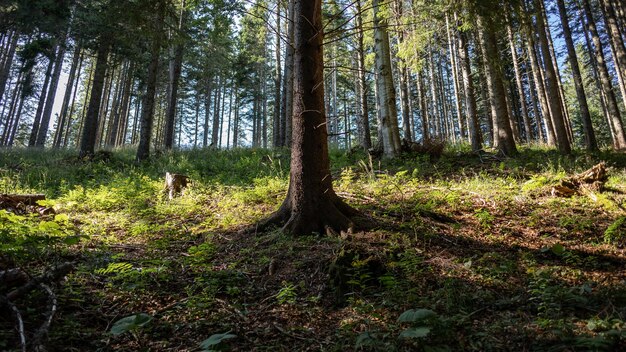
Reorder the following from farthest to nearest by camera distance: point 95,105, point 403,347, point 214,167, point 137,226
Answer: point 95,105, point 214,167, point 137,226, point 403,347

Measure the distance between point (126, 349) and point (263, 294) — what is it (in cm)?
124

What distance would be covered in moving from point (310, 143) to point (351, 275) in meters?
1.97

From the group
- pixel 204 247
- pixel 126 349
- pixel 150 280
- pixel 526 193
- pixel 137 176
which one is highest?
pixel 137 176

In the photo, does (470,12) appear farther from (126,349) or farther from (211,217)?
(126,349)

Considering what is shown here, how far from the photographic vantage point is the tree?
179 inches

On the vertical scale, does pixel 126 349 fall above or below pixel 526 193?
below

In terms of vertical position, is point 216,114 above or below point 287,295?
above

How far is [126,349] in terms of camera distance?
2.29 meters

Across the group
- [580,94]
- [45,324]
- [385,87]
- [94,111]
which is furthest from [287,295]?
[580,94]

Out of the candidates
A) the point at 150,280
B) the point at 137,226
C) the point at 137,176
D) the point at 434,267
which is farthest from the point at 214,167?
the point at 434,267

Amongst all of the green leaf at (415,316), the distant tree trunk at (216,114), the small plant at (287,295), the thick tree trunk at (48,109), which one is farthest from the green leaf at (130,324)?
the distant tree trunk at (216,114)

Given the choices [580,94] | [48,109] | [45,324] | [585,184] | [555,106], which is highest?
[48,109]

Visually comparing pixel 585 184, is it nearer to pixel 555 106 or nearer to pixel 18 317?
pixel 555 106

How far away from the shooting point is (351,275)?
10.6 ft
